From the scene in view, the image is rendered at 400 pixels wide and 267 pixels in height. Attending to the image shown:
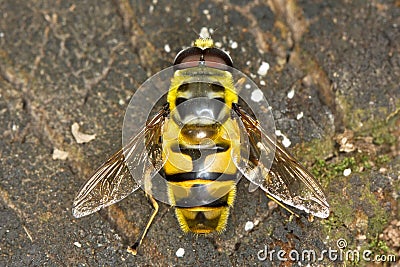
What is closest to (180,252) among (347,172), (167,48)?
(347,172)

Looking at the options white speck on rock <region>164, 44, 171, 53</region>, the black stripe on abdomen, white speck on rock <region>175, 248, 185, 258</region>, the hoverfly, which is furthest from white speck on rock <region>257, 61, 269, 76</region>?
white speck on rock <region>175, 248, 185, 258</region>

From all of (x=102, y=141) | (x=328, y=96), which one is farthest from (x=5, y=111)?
(x=328, y=96)

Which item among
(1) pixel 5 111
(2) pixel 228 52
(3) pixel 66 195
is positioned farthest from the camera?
(2) pixel 228 52

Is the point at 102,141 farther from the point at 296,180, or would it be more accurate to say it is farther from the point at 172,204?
the point at 296,180

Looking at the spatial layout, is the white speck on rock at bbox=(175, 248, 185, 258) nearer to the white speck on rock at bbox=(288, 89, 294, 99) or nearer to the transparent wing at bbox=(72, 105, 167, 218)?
the transparent wing at bbox=(72, 105, 167, 218)

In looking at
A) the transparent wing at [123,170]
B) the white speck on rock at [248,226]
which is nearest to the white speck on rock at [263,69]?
the transparent wing at [123,170]

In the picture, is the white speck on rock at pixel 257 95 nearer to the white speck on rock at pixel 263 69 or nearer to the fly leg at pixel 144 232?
the white speck on rock at pixel 263 69
